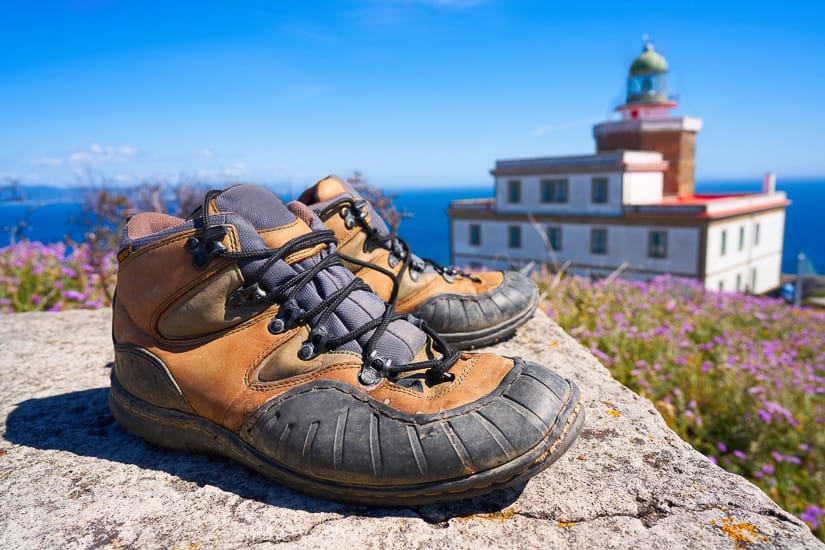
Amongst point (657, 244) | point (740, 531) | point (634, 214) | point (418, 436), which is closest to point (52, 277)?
point (418, 436)

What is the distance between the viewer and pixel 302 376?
64.9 inches

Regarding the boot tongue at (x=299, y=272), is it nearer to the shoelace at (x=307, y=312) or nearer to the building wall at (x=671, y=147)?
the shoelace at (x=307, y=312)

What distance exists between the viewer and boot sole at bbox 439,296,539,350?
2.70 metres

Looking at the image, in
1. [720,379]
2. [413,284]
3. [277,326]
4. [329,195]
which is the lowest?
[720,379]

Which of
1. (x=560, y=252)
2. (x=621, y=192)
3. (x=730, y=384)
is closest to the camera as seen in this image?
(x=730, y=384)

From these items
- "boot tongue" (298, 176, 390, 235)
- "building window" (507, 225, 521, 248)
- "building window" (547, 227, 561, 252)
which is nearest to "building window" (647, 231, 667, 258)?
"building window" (547, 227, 561, 252)

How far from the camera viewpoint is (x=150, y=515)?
4.99 feet

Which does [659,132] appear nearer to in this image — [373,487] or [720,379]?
[720,379]

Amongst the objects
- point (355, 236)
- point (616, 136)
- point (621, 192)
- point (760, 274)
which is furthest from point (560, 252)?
point (355, 236)

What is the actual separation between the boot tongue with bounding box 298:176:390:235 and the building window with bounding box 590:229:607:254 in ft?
73.8

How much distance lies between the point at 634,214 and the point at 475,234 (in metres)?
8.10

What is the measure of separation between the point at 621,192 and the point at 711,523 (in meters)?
23.0

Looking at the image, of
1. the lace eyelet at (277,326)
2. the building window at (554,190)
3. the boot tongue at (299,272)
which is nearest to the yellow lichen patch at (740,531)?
the boot tongue at (299,272)

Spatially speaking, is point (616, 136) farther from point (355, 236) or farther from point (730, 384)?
point (355, 236)
